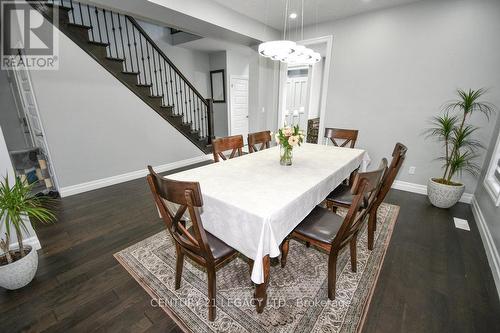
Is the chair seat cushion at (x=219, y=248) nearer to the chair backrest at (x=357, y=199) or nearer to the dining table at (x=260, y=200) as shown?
the dining table at (x=260, y=200)

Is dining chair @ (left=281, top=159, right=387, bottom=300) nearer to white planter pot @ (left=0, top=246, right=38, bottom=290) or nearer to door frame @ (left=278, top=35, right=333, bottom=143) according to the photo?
white planter pot @ (left=0, top=246, right=38, bottom=290)

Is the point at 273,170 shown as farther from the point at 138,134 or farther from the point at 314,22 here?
the point at 314,22

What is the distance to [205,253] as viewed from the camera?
1313mm

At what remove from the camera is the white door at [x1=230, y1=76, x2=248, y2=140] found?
20.5 feet

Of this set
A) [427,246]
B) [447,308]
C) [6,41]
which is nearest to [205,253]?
[6,41]

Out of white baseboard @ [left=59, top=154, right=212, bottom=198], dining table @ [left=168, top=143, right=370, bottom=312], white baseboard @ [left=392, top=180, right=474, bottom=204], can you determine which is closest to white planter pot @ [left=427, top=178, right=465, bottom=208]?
white baseboard @ [left=392, top=180, right=474, bottom=204]

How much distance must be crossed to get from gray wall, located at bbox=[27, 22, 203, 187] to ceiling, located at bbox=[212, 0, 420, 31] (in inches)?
79.3

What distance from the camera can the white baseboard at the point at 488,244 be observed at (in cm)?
180

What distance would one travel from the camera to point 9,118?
367cm

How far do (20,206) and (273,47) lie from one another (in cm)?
229

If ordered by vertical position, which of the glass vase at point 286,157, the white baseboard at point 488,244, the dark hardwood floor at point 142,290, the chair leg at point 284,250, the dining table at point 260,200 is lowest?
the dark hardwood floor at point 142,290

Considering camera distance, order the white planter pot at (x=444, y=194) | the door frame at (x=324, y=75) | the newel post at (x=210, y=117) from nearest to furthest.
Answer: the white planter pot at (x=444, y=194), the door frame at (x=324, y=75), the newel post at (x=210, y=117)

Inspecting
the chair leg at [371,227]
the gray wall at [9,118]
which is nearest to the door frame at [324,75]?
the chair leg at [371,227]

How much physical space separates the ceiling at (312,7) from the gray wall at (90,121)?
2.01 metres
